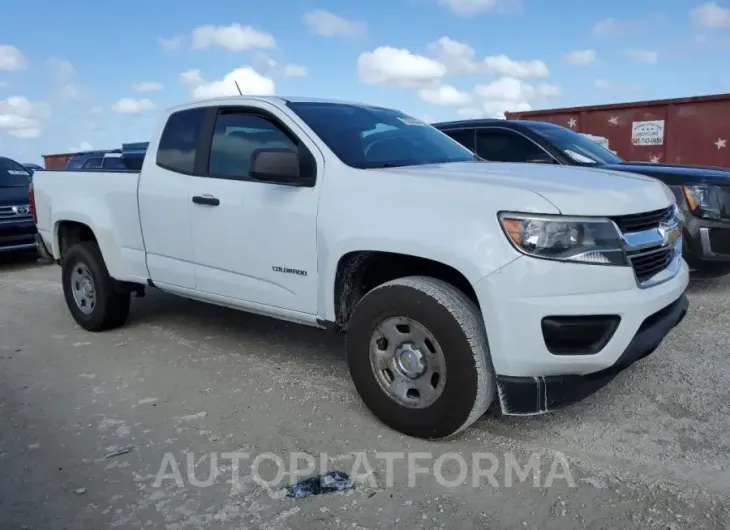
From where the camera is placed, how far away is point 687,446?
120 inches

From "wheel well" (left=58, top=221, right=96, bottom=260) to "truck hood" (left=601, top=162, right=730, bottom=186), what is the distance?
4.56 m

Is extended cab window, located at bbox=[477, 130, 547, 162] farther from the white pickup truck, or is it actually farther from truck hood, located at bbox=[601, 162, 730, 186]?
the white pickup truck

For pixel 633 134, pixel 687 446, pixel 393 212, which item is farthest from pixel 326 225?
pixel 633 134

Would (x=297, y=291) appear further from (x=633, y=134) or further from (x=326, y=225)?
(x=633, y=134)

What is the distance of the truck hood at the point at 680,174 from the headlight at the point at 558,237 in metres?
2.97

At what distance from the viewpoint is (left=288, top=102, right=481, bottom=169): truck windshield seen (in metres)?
3.67

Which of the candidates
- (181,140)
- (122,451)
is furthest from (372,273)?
(181,140)

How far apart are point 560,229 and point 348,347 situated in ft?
4.15

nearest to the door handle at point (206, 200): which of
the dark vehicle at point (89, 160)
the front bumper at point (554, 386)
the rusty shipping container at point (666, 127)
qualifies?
the front bumper at point (554, 386)

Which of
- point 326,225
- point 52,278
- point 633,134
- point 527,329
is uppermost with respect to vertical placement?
point 633,134

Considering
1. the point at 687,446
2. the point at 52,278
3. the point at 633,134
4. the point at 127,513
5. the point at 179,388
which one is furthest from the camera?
the point at 633,134

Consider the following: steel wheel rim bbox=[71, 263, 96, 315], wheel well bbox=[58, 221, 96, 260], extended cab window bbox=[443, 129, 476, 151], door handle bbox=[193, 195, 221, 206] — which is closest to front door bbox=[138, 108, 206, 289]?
door handle bbox=[193, 195, 221, 206]

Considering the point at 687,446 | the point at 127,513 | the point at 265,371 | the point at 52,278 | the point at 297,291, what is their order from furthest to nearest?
the point at 52,278 → the point at 265,371 → the point at 297,291 → the point at 687,446 → the point at 127,513

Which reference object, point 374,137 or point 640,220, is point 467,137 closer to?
point 374,137
